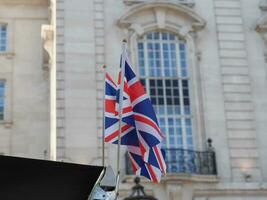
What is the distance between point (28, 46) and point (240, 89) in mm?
8600

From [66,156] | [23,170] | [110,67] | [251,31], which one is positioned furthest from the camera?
[251,31]

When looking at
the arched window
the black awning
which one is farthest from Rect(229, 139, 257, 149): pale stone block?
the black awning

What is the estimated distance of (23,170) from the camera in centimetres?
542

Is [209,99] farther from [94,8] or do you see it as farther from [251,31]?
[94,8]

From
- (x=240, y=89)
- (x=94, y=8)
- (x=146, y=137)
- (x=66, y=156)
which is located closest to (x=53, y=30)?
(x=94, y=8)

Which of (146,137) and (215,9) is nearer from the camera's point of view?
(146,137)

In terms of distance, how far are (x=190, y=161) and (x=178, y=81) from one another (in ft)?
9.37

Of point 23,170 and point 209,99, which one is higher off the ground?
point 209,99

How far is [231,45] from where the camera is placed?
2005cm

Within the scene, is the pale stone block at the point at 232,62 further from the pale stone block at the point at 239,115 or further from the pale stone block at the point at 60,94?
the pale stone block at the point at 60,94

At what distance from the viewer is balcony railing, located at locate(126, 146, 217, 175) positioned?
18250mm

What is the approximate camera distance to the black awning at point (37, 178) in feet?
17.7

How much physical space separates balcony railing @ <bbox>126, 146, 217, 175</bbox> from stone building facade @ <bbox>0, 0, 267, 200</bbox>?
0.05 metres

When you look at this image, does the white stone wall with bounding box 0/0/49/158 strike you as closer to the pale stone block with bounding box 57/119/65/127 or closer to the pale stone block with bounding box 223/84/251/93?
the pale stone block with bounding box 57/119/65/127
